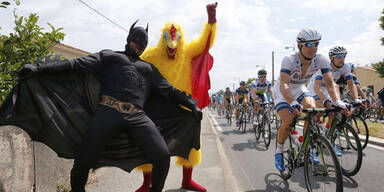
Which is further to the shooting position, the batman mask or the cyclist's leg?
the cyclist's leg

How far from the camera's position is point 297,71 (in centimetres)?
406

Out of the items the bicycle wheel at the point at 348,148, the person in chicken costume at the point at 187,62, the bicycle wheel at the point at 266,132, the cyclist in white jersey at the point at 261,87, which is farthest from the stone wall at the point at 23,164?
the cyclist in white jersey at the point at 261,87

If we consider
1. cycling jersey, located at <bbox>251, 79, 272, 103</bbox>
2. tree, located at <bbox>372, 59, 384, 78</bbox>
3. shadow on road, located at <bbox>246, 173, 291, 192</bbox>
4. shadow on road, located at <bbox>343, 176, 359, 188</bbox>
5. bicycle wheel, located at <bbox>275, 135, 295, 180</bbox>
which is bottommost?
shadow on road, located at <bbox>246, 173, 291, 192</bbox>

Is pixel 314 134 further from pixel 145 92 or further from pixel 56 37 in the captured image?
pixel 56 37

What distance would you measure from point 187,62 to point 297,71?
165 cm

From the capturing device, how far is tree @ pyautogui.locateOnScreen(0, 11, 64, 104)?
2.64 m

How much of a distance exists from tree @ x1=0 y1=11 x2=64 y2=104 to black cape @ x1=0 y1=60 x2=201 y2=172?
0.84 ft

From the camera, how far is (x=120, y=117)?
254 cm

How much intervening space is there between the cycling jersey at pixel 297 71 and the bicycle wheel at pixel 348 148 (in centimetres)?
104

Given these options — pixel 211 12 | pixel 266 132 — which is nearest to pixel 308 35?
pixel 211 12

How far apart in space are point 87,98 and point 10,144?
814mm

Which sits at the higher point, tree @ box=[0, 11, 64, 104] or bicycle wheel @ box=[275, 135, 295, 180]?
tree @ box=[0, 11, 64, 104]

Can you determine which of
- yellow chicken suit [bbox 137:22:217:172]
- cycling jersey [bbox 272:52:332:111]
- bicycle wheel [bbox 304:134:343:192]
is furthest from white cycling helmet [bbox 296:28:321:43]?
bicycle wheel [bbox 304:134:343:192]

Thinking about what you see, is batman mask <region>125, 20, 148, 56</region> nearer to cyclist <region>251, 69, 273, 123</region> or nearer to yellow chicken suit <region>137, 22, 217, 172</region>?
yellow chicken suit <region>137, 22, 217, 172</region>
